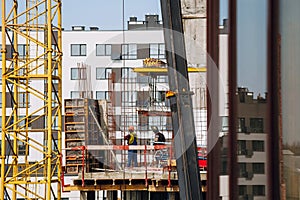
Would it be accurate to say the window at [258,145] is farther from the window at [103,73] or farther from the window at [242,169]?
the window at [103,73]

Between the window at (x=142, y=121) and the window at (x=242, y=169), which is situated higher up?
the window at (x=242, y=169)

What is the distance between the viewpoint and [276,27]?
1529 mm

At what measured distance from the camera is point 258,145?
164 cm

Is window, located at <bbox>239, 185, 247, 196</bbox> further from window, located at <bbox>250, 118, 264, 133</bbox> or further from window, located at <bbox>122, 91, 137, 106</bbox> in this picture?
window, located at <bbox>122, 91, 137, 106</bbox>

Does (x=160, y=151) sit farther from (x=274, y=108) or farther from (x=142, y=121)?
(x=274, y=108)

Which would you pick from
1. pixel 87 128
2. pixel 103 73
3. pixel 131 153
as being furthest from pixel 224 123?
pixel 103 73

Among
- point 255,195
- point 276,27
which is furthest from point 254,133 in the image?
point 276,27

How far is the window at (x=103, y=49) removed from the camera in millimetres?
41344

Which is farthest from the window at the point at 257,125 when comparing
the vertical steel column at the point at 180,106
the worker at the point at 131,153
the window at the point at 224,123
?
the worker at the point at 131,153

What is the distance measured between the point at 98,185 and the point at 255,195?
17.9 m

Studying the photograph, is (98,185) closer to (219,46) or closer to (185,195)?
(185,195)

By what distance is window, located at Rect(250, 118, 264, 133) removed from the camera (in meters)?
1.61

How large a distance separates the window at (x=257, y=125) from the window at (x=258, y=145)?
0.08ft

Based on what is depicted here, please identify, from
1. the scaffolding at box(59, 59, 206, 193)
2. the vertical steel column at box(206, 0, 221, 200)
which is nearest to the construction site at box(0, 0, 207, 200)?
the scaffolding at box(59, 59, 206, 193)
